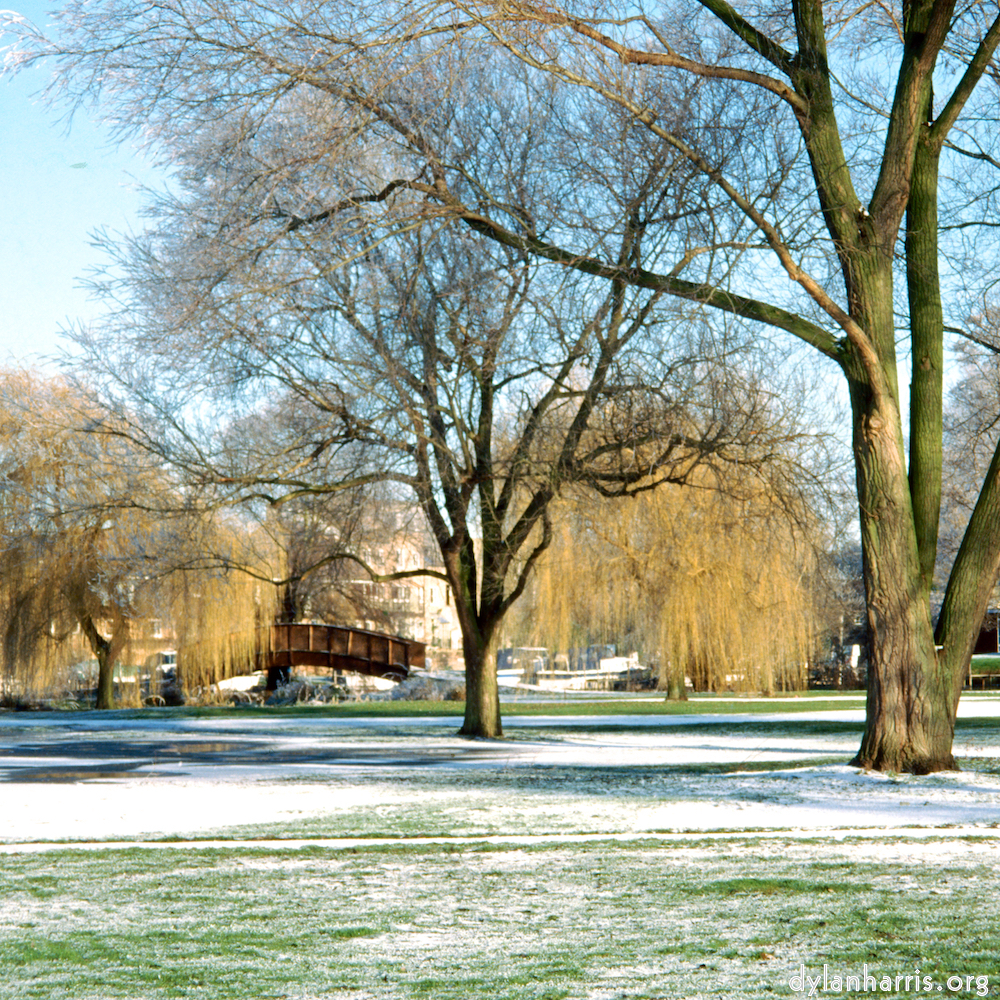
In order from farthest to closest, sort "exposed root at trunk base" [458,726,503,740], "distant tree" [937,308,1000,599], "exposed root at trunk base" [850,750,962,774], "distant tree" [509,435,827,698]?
"distant tree" [509,435,827,698]
"exposed root at trunk base" [458,726,503,740]
"distant tree" [937,308,1000,599]
"exposed root at trunk base" [850,750,962,774]

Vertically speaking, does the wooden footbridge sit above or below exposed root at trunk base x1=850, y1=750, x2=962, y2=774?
above

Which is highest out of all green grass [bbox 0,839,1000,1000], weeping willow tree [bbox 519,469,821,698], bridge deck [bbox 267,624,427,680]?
weeping willow tree [bbox 519,469,821,698]

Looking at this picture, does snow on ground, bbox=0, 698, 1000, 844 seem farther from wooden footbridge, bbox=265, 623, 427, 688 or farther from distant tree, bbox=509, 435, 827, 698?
wooden footbridge, bbox=265, 623, 427, 688

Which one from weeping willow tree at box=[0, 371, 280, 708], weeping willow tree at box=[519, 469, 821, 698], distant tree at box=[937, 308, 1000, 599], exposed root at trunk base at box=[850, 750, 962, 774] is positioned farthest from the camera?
weeping willow tree at box=[519, 469, 821, 698]

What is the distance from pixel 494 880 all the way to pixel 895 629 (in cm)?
674

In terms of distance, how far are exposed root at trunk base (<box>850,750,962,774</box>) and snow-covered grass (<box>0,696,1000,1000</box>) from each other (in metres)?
0.27

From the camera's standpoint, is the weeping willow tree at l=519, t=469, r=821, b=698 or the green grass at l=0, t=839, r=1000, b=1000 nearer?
the green grass at l=0, t=839, r=1000, b=1000

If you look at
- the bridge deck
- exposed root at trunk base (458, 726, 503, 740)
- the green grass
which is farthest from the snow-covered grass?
the bridge deck

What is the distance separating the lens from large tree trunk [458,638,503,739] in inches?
760

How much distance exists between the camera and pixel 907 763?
11.7 metres

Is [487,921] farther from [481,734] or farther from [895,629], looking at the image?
[481,734]

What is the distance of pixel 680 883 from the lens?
629cm

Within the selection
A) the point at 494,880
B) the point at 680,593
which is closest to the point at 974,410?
the point at 680,593

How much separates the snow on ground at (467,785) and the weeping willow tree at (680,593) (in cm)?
751
